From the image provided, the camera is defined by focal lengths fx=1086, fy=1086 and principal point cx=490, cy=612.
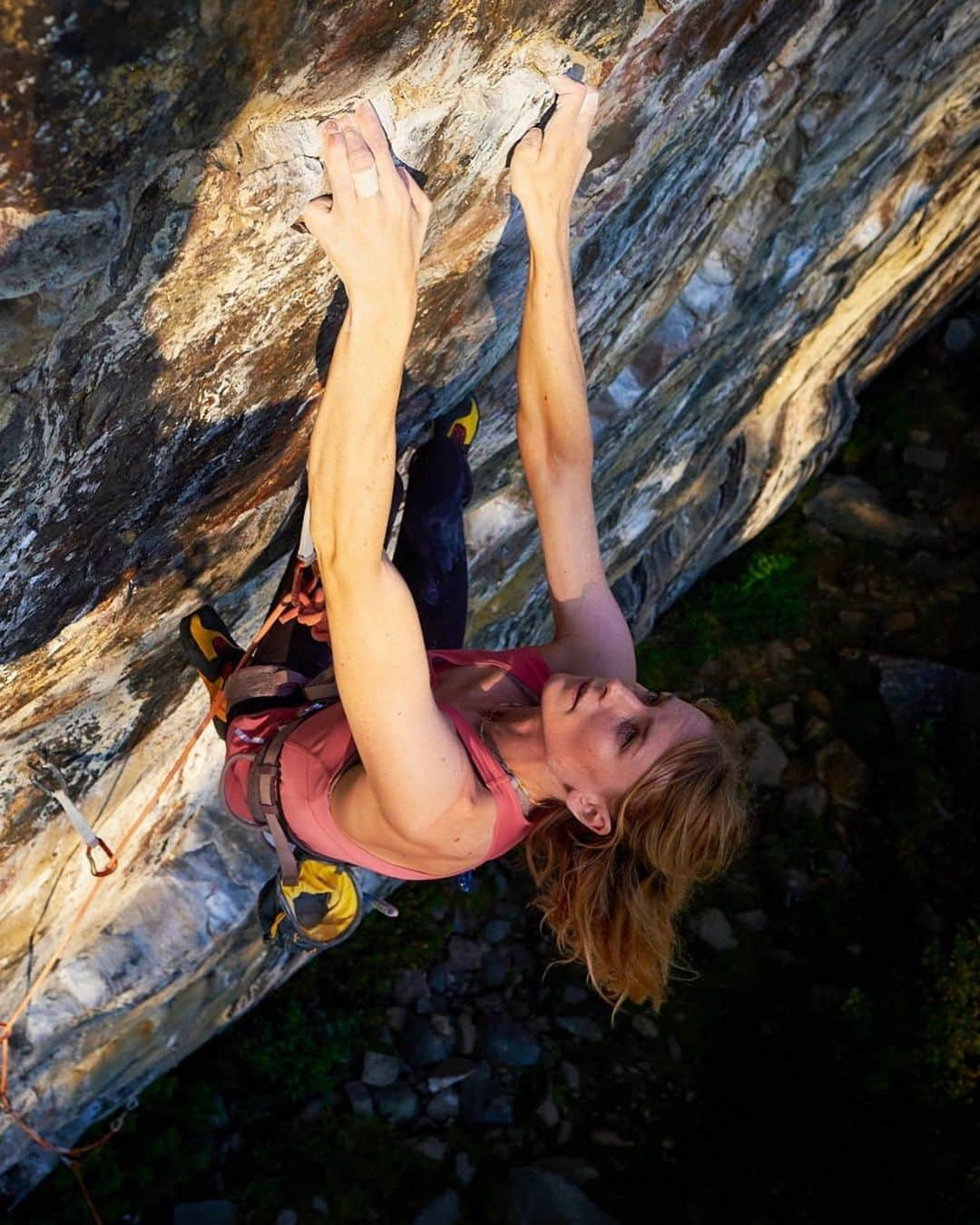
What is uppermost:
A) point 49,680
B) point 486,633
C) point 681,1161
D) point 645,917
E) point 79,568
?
point 79,568

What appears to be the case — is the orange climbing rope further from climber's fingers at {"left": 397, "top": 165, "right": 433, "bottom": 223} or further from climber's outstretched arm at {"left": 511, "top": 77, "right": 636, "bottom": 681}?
climber's fingers at {"left": 397, "top": 165, "right": 433, "bottom": 223}

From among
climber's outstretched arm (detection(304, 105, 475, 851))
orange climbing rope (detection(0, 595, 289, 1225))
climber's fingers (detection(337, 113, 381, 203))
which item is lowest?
orange climbing rope (detection(0, 595, 289, 1225))

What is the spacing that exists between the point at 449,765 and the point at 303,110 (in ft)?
4.23

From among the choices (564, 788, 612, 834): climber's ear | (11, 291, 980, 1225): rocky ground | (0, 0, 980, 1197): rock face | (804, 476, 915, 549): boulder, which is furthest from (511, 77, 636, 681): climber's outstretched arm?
(804, 476, 915, 549): boulder

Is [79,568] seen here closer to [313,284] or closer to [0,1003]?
[313,284]

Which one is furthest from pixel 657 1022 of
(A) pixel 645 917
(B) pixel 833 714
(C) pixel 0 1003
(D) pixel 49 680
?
(D) pixel 49 680

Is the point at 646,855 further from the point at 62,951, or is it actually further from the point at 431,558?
the point at 62,951

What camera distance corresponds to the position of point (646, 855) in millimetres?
2529

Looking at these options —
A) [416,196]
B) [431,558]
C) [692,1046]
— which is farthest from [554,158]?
[692,1046]

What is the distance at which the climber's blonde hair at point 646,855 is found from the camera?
245 centimetres

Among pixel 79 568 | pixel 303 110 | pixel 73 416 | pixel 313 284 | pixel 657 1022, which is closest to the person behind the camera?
pixel 303 110

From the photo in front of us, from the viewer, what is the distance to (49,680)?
111 inches

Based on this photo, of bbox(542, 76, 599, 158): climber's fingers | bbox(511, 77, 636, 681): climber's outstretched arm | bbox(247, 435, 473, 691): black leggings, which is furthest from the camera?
bbox(247, 435, 473, 691): black leggings

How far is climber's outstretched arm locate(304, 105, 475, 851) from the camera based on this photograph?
1.92 m
